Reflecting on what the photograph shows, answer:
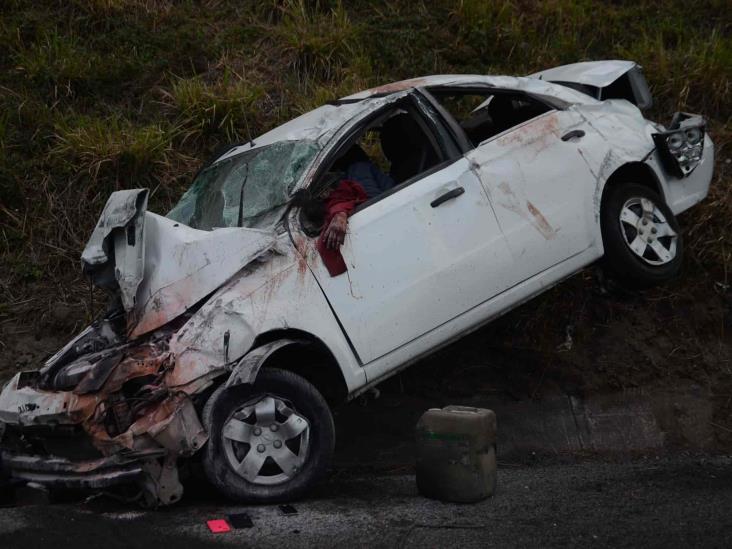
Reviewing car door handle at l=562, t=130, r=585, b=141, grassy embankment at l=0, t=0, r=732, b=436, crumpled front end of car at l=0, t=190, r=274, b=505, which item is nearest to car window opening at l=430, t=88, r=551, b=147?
car door handle at l=562, t=130, r=585, b=141

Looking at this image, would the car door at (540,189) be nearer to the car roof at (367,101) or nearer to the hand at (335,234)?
the car roof at (367,101)

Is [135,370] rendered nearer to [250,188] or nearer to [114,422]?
[114,422]

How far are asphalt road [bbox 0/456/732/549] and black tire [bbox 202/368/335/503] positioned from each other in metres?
0.10

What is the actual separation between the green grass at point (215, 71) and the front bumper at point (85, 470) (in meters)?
2.75

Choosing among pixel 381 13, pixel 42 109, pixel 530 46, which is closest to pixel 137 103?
pixel 42 109

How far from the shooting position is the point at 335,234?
5902 millimetres

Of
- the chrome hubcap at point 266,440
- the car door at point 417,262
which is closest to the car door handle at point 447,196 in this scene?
the car door at point 417,262

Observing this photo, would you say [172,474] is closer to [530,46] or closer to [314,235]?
[314,235]

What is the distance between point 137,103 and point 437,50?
293 cm

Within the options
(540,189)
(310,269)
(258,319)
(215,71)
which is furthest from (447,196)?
(215,71)

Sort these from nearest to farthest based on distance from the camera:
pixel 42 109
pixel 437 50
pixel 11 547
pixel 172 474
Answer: pixel 11 547, pixel 172 474, pixel 42 109, pixel 437 50

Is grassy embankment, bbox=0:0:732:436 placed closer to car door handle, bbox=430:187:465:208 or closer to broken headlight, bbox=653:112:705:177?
broken headlight, bbox=653:112:705:177

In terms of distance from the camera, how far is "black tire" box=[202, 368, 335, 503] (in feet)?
17.9

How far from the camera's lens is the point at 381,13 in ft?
35.8
